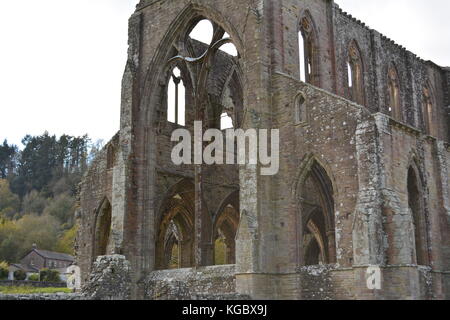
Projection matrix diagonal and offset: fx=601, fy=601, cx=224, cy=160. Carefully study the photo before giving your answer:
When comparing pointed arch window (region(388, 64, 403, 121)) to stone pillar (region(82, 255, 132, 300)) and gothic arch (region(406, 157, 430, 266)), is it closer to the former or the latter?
gothic arch (region(406, 157, 430, 266))

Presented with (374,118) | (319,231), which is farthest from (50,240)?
(374,118)

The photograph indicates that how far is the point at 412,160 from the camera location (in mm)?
16297

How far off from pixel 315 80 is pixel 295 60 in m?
1.63

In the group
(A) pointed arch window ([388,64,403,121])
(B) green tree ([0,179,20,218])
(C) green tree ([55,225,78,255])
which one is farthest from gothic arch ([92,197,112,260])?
(B) green tree ([0,179,20,218])

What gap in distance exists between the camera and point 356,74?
21625mm

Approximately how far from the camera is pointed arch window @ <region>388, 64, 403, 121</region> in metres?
23.3

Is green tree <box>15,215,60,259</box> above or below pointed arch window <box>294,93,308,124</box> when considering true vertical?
above

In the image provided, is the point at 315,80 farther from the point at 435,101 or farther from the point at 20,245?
the point at 20,245

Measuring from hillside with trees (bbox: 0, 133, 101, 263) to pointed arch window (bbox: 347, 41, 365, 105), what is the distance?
140ft

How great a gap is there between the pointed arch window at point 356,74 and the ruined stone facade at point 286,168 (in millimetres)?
54

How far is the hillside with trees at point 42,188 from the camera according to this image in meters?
59.0

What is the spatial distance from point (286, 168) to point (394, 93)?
905 centimetres

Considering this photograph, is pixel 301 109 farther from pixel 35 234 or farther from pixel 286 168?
pixel 35 234

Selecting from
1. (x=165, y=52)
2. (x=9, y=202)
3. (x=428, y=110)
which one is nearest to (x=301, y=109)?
(x=165, y=52)
